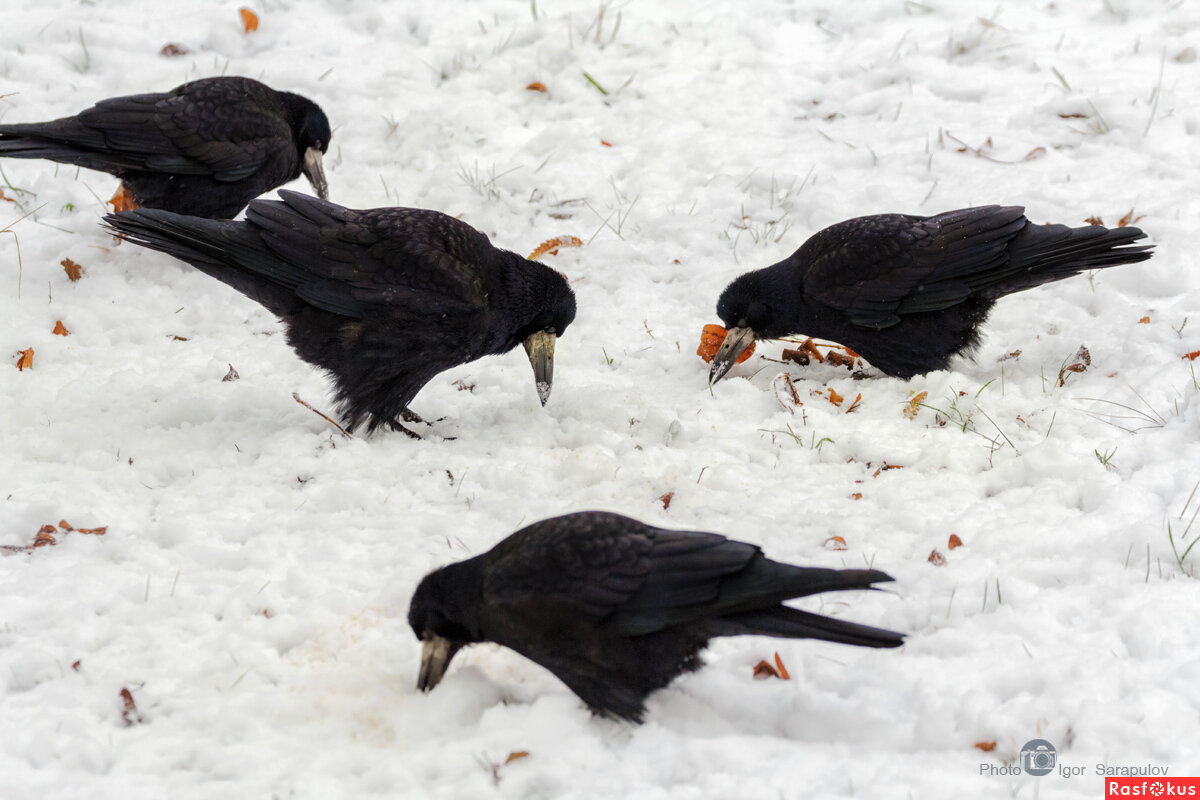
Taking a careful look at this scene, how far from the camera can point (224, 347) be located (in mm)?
5180

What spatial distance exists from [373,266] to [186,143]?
185 cm

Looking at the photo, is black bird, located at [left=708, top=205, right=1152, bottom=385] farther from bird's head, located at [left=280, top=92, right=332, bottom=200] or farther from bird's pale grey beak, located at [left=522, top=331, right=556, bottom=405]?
bird's head, located at [left=280, top=92, right=332, bottom=200]

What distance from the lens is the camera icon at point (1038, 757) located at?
253cm

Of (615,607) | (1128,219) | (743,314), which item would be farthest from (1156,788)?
(1128,219)

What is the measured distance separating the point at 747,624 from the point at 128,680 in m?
1.79

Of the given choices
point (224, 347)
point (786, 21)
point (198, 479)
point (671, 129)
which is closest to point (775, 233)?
point (671, 129)

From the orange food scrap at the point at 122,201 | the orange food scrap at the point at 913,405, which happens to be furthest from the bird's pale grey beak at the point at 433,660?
the orange food scrap at the point at 122,201

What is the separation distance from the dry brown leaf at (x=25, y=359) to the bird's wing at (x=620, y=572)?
3.02 m

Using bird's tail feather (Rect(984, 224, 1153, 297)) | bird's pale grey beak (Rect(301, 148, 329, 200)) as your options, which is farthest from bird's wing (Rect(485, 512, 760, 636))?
bird's pale grey beak (Rect(301, 148, 329, 200))

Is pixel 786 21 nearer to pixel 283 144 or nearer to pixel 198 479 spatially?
pixel 283 144

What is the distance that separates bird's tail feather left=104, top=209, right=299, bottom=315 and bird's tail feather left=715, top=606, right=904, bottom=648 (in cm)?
275

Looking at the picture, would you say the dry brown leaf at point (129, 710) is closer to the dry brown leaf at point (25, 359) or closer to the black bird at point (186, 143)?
the dry brown leaf at point (25, 359)

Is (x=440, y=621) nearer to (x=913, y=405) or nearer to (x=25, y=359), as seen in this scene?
(x=913, y=405)

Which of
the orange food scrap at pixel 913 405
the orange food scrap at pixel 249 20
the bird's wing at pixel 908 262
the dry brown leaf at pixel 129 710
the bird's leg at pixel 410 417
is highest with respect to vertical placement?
the orange food scrap at pixel 249 20
